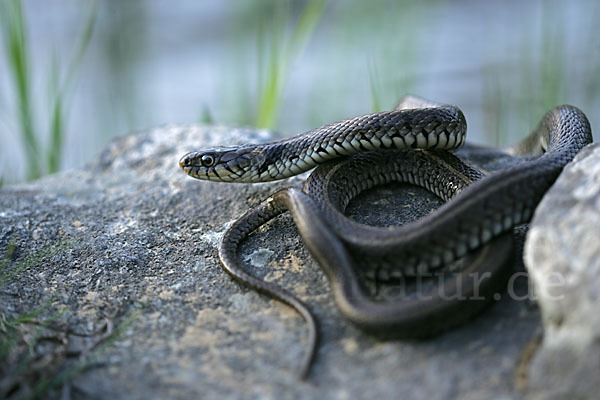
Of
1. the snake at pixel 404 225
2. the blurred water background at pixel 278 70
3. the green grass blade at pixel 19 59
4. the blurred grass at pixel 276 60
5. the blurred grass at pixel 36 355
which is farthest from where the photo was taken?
the blurred water background at pixel 278 70

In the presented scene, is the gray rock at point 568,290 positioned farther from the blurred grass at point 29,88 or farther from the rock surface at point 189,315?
the blurred grass at point 29,88

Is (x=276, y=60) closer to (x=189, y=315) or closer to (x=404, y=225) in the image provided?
(x=404, y=225)

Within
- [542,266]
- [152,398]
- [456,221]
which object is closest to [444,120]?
[456,221]

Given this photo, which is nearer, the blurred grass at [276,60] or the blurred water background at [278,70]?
the blurred grass at [276,60]

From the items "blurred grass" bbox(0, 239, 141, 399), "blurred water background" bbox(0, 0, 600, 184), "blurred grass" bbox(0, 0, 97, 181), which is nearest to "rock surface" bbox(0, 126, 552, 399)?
"blurred grass" bbox(0, 239, 141, 399)

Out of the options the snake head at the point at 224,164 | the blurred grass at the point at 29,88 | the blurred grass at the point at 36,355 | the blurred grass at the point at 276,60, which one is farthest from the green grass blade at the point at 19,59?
the blurred grass at the point at 36,355

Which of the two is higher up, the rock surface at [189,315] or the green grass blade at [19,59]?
the green grass blade at [19,59]

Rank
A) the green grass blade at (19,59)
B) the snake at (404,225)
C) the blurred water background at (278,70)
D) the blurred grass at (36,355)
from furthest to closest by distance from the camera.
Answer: the blurred water background at (278,70)
the green grass blade at (19,59)
the snake at (404,225)
the blurred grass at (36,355)
